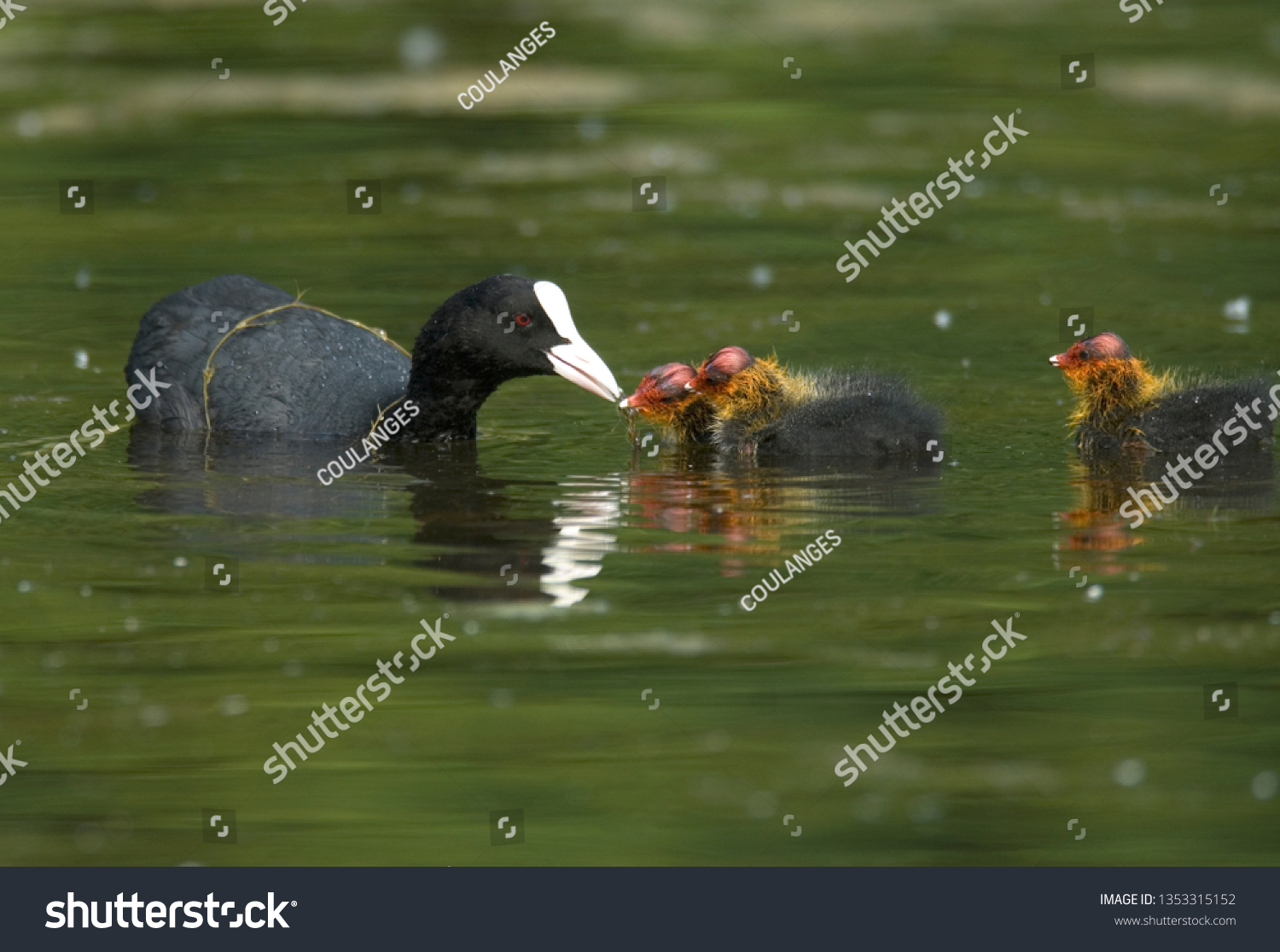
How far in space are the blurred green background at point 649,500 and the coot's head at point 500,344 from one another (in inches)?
13.4

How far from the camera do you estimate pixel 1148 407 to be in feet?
29.1

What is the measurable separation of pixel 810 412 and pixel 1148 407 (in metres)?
1.47

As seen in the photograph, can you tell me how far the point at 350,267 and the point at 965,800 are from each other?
803cm

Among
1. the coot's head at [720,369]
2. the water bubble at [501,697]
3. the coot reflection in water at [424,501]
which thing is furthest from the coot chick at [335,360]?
the water bubble at [501,697]

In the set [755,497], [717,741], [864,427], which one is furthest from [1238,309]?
[717,741]

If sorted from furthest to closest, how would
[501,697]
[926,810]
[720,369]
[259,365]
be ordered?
[259,365]
[720,369]
[501,697]
[926,810]

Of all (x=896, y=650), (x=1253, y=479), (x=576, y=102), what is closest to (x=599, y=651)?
(x=896, y=650)

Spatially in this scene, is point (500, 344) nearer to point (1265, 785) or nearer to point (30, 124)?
point (1265, 785)

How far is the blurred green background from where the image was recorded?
5.27m

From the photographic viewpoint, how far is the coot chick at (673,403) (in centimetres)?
922

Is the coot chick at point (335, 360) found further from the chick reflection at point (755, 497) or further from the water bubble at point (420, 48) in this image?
the water bubble at point (420, 48)

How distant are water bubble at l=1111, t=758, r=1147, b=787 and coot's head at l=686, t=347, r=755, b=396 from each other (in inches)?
156

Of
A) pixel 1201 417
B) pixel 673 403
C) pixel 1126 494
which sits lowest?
pixel 1126 494

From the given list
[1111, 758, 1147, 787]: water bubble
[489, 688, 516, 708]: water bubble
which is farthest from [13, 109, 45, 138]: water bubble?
[1111, 758, 1147, 787]: water bubble
